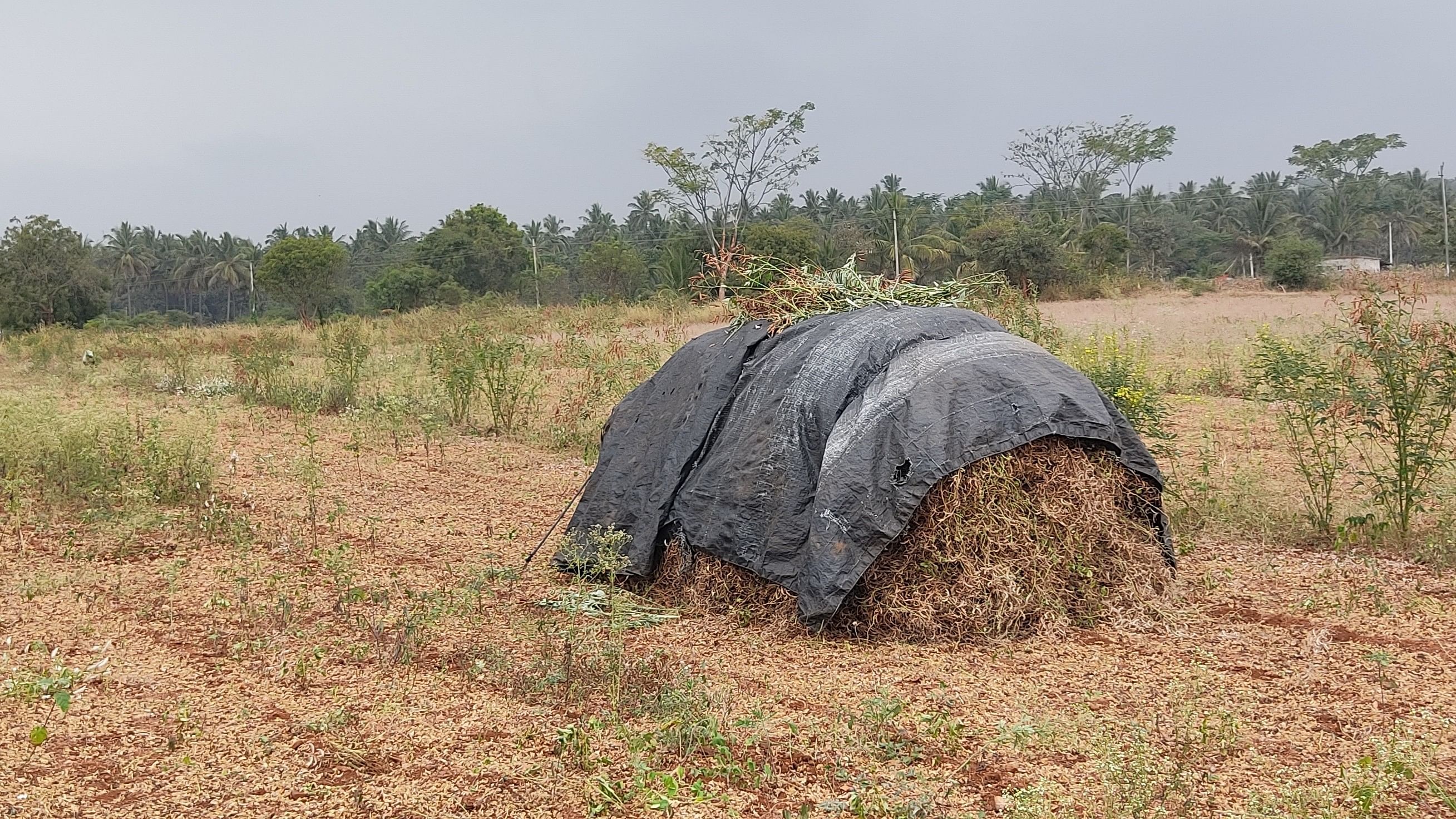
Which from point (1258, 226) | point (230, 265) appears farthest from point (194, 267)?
point (1258, 226)

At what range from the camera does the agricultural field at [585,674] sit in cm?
322

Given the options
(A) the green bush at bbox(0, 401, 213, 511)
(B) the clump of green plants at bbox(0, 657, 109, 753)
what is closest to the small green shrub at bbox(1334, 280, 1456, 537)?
(B) the clump of green plants at bbox(0, 657, 109, 753)

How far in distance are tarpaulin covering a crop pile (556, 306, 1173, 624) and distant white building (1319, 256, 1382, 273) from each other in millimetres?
37740

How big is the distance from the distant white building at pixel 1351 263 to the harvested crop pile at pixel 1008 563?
1490 inches

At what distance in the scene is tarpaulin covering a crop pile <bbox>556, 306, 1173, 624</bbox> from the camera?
447 centimetres

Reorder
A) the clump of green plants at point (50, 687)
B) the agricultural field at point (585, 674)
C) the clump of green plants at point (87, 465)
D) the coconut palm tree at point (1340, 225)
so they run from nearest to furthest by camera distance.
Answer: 1. the agricultural field at point (585, 674)
2. the clump of green plants at point (50, 687)
3. the clump of green plants at point (87, 465)
4. the coconut palm tree at point (1340, 225)

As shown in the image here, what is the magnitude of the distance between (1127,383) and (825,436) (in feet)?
11.5

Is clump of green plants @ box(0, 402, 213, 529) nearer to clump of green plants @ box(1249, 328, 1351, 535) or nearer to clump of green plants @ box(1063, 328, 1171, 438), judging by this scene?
clump of green plants @ box(1063, 328, 1171, 438)

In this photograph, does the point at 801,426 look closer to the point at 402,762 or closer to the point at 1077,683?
the point at 1077,683

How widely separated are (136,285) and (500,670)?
7590cm

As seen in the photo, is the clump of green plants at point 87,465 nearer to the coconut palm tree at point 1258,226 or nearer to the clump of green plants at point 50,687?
the clump of green plants at point 50,687

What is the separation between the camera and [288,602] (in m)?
4.95

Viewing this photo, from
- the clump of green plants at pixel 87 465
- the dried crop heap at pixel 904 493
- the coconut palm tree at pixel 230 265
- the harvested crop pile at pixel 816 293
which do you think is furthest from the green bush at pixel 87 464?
the coconut palm tree at pixel 230 265

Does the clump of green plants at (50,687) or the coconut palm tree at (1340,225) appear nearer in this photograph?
the clump of green plants at (50,687)
